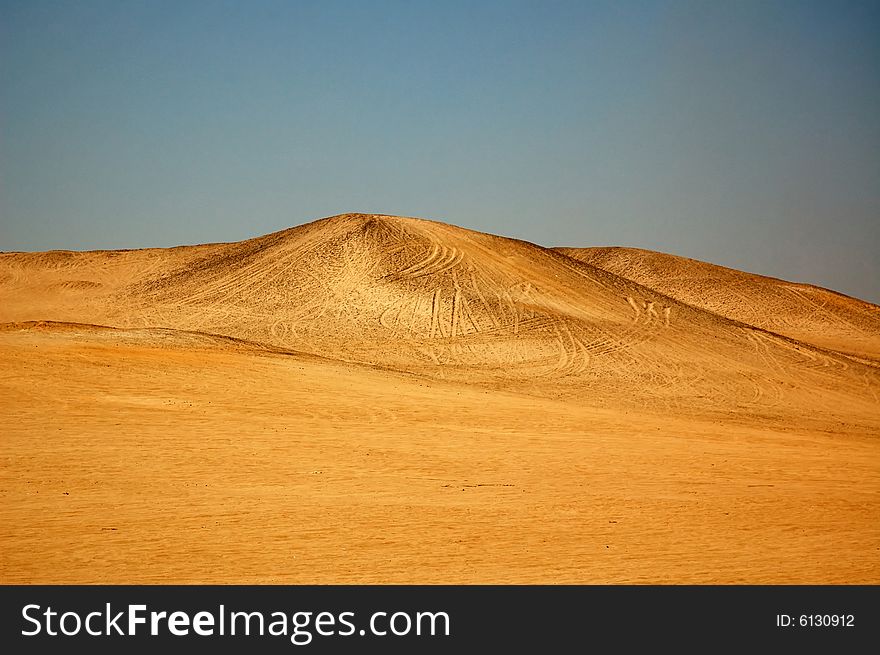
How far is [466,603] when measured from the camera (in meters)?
9.48

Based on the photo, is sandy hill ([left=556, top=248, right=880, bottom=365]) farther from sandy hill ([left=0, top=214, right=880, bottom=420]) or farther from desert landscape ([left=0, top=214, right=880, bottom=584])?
desert landscape ([left=0, top=214, right=880, bottom=584])

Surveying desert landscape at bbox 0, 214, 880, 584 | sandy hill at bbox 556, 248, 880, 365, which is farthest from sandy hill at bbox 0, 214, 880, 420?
sandy hill at bbox 556, 248, 880, 365

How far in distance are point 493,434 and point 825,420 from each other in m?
14.1

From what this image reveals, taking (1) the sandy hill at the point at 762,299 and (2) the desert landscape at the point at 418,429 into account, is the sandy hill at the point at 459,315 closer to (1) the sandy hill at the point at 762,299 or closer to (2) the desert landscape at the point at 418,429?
(2) the desert landscape at the point at 418,429

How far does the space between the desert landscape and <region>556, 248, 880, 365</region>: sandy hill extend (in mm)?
21558

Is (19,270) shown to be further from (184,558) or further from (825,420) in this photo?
(184,558)

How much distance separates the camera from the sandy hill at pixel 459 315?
3269cm

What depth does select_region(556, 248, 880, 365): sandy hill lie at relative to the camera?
6228 cm

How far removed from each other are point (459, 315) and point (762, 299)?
38.5 metres

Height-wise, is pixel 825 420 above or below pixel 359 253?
below

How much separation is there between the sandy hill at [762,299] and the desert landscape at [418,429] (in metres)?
21.6

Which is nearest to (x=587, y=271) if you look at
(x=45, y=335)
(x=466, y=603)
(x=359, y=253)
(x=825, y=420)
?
(x=359, y=253)

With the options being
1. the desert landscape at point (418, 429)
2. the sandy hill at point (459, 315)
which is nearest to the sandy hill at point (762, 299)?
the sandy hill at point (459, 315)

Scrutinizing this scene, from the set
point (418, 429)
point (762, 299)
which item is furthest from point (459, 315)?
point (762, 299)
